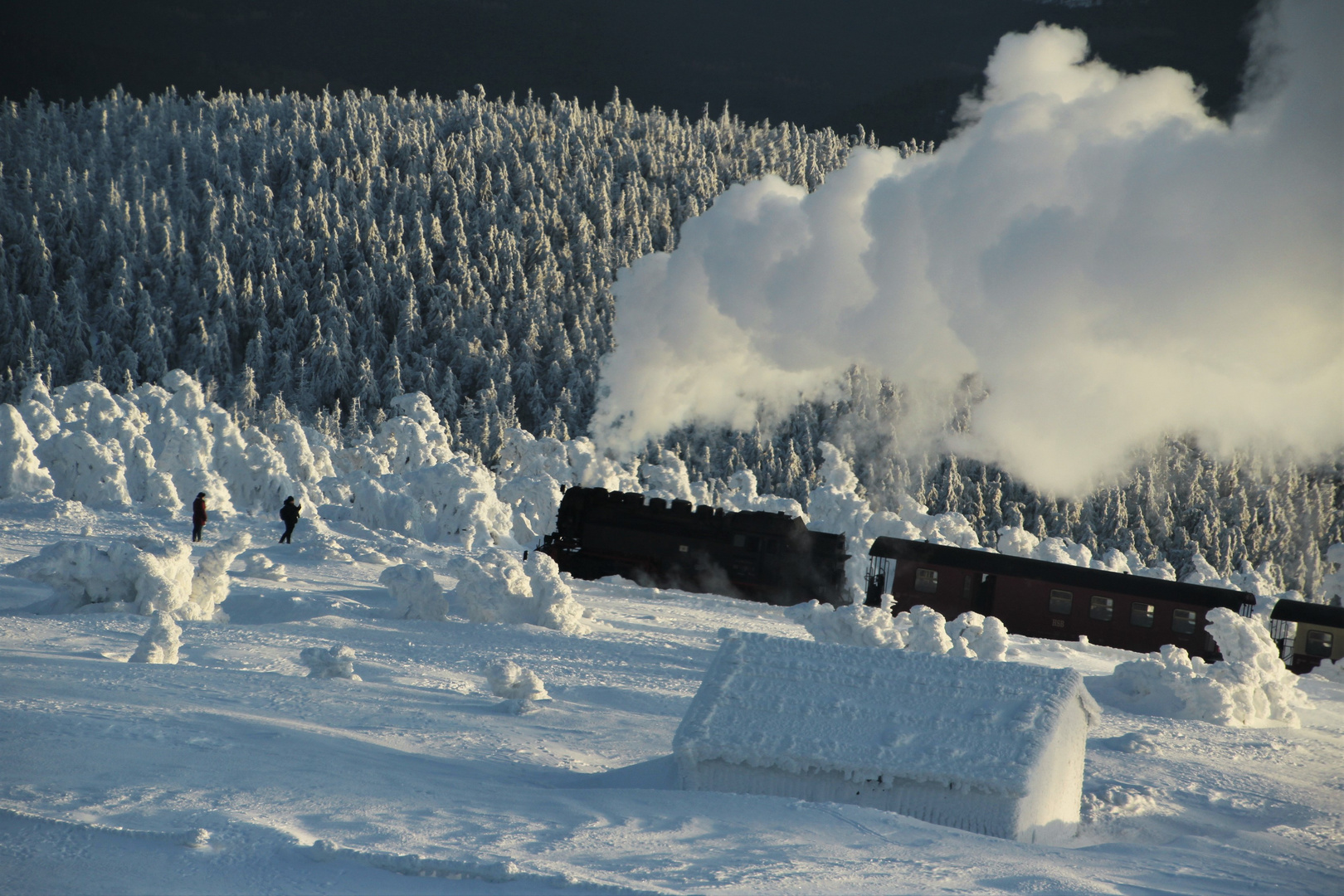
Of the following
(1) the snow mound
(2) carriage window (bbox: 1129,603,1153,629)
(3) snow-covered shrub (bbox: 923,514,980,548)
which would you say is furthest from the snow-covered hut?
(3) snow-covered shrub (bbox: 923,514,980,548)

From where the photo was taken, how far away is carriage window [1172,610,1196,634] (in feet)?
98.4

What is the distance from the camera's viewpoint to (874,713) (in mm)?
11273

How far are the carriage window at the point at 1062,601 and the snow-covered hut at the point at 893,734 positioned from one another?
19652mm

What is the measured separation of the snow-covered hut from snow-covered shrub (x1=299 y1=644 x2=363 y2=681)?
6.11 m

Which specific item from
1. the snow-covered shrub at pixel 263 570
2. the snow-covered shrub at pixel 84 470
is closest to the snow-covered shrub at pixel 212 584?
the snow-covered shrub at pixel 263 570

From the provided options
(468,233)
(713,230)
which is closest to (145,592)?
(713,230)

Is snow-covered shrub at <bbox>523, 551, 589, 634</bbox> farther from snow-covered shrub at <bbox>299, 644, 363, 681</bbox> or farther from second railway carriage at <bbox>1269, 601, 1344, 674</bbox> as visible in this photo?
second railway carriage at <bbox>1269, 601, 1344, 674</bbox>

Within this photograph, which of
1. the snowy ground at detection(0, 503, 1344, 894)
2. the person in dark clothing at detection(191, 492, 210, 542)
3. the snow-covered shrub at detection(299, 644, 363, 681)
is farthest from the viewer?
the person in dark clothing at detection(191, 492, 210, 542)

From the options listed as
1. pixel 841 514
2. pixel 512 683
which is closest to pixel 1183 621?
pixel 841 514

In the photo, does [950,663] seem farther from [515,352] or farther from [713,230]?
[515,352]

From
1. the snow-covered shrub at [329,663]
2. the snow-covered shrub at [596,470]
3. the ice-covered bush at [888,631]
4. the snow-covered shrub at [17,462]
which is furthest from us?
the snow-covered shrub at [596,470]

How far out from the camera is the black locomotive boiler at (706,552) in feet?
109

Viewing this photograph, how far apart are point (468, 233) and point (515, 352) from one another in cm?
3306

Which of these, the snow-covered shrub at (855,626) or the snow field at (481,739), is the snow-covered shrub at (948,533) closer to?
the snow field at (481,739)
